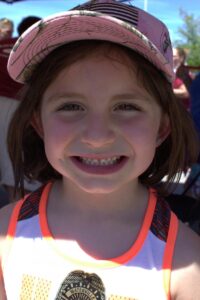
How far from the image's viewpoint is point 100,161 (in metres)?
1.25

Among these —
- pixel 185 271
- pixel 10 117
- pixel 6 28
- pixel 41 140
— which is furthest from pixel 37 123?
pixel 6 28

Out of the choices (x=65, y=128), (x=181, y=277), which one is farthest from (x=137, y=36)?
(x=181, y=277)

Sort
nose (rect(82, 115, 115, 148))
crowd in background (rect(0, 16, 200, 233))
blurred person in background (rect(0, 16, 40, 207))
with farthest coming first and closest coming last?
blurred person in background (rect(0, 16, 40, 207))
crowd in background (rect(0, 16, 200, 233))
nose (rect(82, 115, 115, 148))

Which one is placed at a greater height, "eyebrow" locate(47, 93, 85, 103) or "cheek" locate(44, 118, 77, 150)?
"eyebrow" locate(47, 93, 85, 103)

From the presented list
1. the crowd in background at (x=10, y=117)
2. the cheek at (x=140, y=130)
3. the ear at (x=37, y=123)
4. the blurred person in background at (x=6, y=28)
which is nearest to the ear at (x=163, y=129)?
the cheek at (x=140, y=130)

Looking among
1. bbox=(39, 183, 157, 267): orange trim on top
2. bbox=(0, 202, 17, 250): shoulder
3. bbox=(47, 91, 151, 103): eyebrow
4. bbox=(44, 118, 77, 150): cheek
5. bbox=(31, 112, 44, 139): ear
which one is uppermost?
bbox=(47, 91, 151, 103): eyebrow

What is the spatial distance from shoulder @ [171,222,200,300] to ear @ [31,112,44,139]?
51cm

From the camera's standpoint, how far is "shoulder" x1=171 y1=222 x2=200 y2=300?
3.94 feet

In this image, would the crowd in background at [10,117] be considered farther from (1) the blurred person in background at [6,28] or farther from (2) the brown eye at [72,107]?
(1) the blurred person in background at [6,28]

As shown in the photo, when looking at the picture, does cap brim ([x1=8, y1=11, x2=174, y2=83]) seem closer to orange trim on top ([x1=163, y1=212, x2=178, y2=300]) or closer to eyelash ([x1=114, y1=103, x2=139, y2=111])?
eyelash ([x1=114, y1=103, x2=139, y2=111])

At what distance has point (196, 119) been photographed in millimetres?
2609

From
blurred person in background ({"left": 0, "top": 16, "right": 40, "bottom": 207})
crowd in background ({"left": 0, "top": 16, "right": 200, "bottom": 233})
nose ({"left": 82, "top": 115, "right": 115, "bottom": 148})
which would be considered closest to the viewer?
nose ({"left": 82, "top": 115, "right": 115, "bottom": 148})

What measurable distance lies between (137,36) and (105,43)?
4.2 inches

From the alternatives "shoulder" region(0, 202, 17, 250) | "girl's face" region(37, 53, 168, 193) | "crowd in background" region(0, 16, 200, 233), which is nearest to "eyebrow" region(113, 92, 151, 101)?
"girl's face" region(37, 53, 168, 193)
